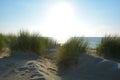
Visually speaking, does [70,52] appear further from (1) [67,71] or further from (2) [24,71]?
(2) [24,71]

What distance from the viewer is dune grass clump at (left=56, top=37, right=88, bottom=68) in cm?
767

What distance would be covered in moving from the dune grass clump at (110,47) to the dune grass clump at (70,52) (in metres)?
1.18

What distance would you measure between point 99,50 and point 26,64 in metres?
3.60

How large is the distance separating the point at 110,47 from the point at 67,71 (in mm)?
2670

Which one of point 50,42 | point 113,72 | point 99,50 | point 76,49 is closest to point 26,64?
point 76,49

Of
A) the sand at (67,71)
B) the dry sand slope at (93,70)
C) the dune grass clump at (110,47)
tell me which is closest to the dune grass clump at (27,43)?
the sand at (67,71)

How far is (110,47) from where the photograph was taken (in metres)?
9.33

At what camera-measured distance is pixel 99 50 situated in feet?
31.6

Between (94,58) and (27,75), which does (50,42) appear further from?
(27,75)

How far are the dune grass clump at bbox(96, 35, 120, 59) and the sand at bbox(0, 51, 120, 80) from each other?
1.63 m

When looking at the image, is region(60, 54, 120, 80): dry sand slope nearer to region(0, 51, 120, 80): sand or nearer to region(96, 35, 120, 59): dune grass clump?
region(0, 51, 120, 80): sand

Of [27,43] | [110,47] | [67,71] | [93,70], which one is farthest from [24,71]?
[110,47]

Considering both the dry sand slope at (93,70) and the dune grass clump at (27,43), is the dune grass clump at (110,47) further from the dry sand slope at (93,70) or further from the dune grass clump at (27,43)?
the dune grass clump at (27,43)

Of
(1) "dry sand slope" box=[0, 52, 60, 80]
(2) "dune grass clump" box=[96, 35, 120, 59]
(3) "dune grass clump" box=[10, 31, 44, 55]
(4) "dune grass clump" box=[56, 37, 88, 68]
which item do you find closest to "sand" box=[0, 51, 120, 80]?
(1) "dry sand slope" box=[0, 52, 60, 80]
